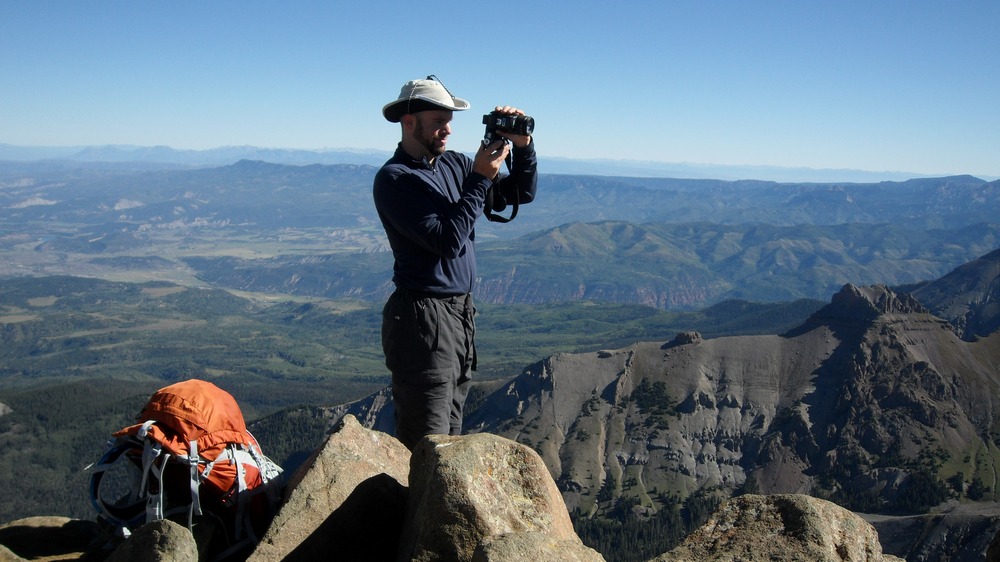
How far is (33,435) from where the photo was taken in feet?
583

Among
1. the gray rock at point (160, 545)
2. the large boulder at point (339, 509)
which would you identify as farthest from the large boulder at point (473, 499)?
the gray rock at point (160, 545)

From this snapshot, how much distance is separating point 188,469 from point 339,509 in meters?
1.76

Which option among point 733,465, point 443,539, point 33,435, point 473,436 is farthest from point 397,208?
point 33,435

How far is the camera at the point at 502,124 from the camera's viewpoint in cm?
941

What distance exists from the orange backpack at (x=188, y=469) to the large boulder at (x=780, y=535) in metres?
4.69

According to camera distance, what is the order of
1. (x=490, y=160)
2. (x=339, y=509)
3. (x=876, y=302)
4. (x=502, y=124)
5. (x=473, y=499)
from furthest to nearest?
(x=876, y=302), (x=502, y=124), (x=490, y=160), (x=339, y=509), (x=473, y=499)

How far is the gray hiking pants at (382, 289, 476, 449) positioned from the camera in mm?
8914

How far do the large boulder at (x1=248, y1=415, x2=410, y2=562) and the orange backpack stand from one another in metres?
0.56

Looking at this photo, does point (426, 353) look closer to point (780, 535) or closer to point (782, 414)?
point (780, 535)

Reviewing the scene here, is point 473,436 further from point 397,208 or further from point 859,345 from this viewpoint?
point 859,345

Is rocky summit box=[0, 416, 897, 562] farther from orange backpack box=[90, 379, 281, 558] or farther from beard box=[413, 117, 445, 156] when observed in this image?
beard box=[413, 117, 445, 156]

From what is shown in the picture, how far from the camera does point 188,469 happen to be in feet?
26.4

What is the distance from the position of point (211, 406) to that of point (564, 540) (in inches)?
175

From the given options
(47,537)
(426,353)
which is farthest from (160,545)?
(426,353)
